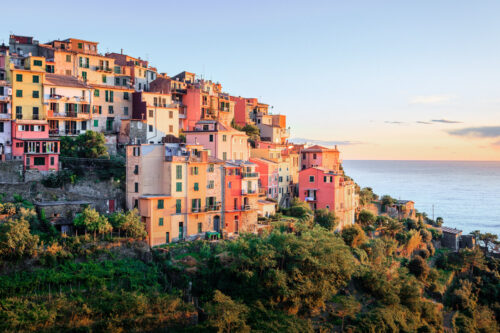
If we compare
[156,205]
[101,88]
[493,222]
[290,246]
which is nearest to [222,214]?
[156,205]

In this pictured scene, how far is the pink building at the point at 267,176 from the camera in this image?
4975cm

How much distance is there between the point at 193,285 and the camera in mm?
31266

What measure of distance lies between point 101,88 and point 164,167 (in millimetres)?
17912

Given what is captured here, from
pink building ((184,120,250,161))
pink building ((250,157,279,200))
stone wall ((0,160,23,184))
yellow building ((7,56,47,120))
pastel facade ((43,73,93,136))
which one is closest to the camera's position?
stone wall ((0,160,23,184))

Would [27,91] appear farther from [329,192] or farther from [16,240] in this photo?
[329,192]

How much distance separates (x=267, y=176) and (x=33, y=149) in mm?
23660

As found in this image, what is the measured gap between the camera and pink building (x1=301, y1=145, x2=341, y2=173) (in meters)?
58.9

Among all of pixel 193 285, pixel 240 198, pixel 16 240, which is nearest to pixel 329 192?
pixel 240 198

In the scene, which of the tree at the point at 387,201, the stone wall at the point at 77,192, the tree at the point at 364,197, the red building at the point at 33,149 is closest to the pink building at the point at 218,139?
the stone wall at the point at 77,192

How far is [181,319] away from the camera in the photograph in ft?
91.7

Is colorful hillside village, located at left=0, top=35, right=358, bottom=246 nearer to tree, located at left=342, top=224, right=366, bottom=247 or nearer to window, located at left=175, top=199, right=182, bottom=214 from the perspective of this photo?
window, located at left=175, top=199, right=182, bottom=214

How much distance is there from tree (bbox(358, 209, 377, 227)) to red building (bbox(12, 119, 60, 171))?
34.2 metres

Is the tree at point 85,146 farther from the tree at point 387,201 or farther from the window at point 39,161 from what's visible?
the tree at point 387,201

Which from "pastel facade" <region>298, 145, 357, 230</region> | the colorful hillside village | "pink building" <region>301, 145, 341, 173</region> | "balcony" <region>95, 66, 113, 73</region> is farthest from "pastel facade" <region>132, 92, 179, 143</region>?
"pink building" <region>301, 145, 341, 173</region>
